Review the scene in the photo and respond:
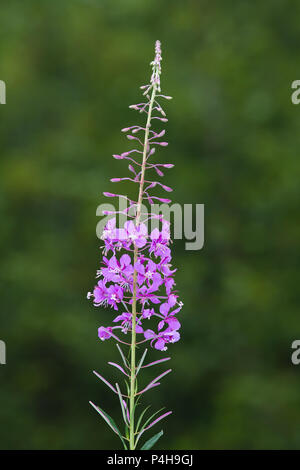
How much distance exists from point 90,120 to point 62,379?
484 centimetres

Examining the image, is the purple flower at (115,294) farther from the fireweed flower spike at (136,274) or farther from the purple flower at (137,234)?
the purple flower at (137,234)

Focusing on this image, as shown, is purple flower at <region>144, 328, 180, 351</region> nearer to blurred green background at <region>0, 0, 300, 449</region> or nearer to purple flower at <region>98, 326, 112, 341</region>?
purple flower at <region>98, 326, 112, 341</region>

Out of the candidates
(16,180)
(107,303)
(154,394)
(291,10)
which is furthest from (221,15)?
(107,303)

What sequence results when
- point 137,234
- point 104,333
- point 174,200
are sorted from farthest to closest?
point 174,200 → point 104,333 → point 137,234

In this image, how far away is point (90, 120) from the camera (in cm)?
1245

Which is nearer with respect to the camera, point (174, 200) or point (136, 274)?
point (136, 274)

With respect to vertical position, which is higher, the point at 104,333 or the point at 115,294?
the point at 115,294

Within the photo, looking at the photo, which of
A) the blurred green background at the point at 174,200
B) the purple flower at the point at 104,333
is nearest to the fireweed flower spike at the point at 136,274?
the purple flower at the point at 104,333

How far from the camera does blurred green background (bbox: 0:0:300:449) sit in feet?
38.0

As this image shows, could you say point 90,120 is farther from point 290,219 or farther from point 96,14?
point 290,219

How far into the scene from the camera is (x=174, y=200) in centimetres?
1172

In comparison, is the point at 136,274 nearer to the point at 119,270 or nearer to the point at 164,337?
the point at 119,270

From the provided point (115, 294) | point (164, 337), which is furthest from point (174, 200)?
point (115, 294)

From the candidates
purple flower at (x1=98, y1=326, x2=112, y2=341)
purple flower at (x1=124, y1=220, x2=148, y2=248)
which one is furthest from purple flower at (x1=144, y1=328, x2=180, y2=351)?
purple flower at (x1=124, y1=220, x2=148, y2=248)
